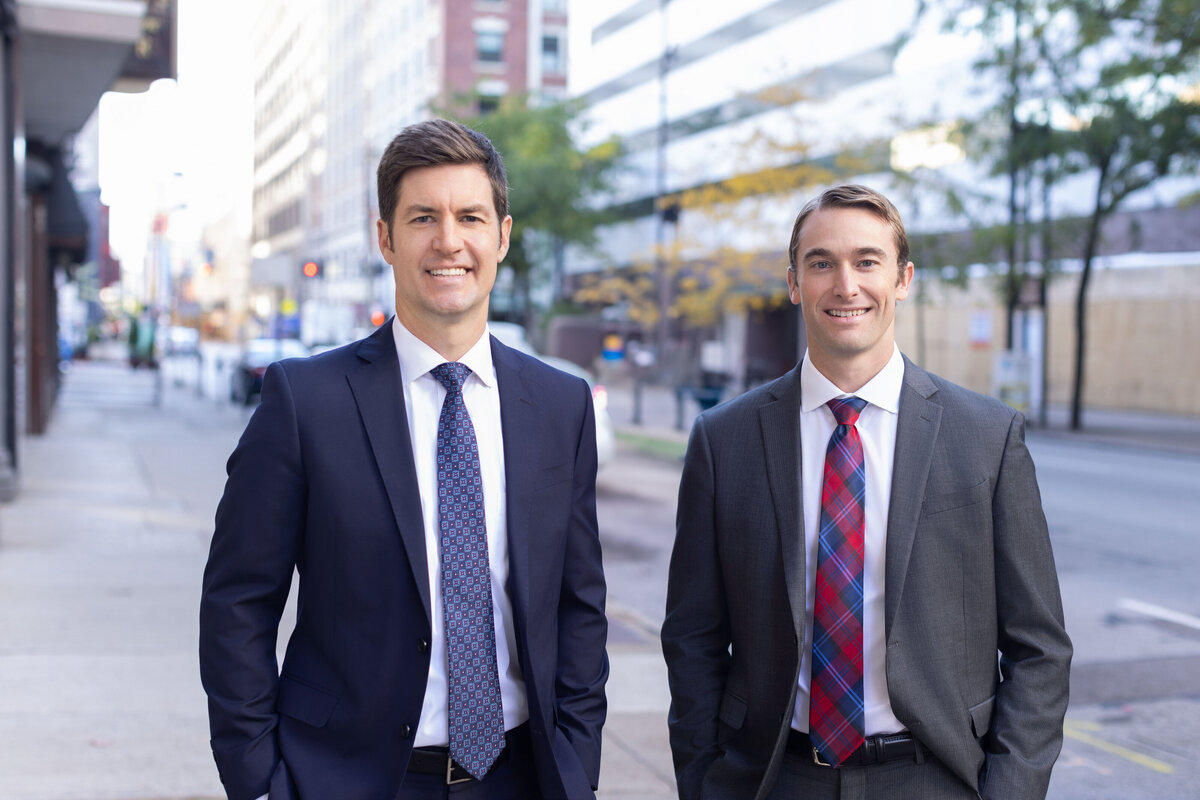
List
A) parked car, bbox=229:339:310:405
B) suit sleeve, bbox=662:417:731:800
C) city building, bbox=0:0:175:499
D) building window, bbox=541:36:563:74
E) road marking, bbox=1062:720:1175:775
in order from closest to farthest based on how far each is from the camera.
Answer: suit sleeve, bbox=662:417:731:800 < road marking, bbox=1062:720:1175:775 < city building, bbox=0:0:175:499 < parked car, bbox=229:339:310:405 < building window, bbox=541:36:563:74

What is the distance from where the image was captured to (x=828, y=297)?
2.67 metres

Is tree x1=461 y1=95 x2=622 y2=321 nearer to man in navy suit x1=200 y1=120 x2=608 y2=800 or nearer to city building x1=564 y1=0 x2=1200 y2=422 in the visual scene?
city building x1=564 y1=0 x2=1200 y2=422

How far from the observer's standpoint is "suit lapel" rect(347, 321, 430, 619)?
2475 millimetres

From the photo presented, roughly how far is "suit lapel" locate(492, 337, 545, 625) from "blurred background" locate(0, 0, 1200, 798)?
2820 millimetres

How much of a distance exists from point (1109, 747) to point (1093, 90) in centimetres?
2081

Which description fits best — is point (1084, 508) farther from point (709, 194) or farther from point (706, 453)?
point (709, 194)

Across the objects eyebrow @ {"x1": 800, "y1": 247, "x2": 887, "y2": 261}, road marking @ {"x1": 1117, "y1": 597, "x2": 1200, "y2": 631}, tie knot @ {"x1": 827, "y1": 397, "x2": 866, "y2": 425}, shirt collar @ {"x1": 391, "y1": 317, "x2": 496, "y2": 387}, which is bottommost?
road marking @ {"x1": 1117, "y1": 597, "x2": 1200, "y2": 631}

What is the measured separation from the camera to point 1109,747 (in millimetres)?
5906

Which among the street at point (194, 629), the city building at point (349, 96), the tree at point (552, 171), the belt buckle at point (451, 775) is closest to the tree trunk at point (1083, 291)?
the street at point (194, 629)

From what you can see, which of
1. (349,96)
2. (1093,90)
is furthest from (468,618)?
(349,96)

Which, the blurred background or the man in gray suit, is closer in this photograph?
the man in gray suit

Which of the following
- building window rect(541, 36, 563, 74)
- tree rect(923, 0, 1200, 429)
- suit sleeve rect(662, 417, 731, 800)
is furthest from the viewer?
building window rect(541, 36, 563, 74)

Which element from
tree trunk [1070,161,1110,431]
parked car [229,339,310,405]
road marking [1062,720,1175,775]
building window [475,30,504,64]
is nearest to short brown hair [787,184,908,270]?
road marking [1062,720,1175,775]

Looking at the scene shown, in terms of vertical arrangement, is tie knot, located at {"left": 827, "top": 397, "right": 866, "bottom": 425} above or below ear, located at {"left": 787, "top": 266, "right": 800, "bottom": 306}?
below
